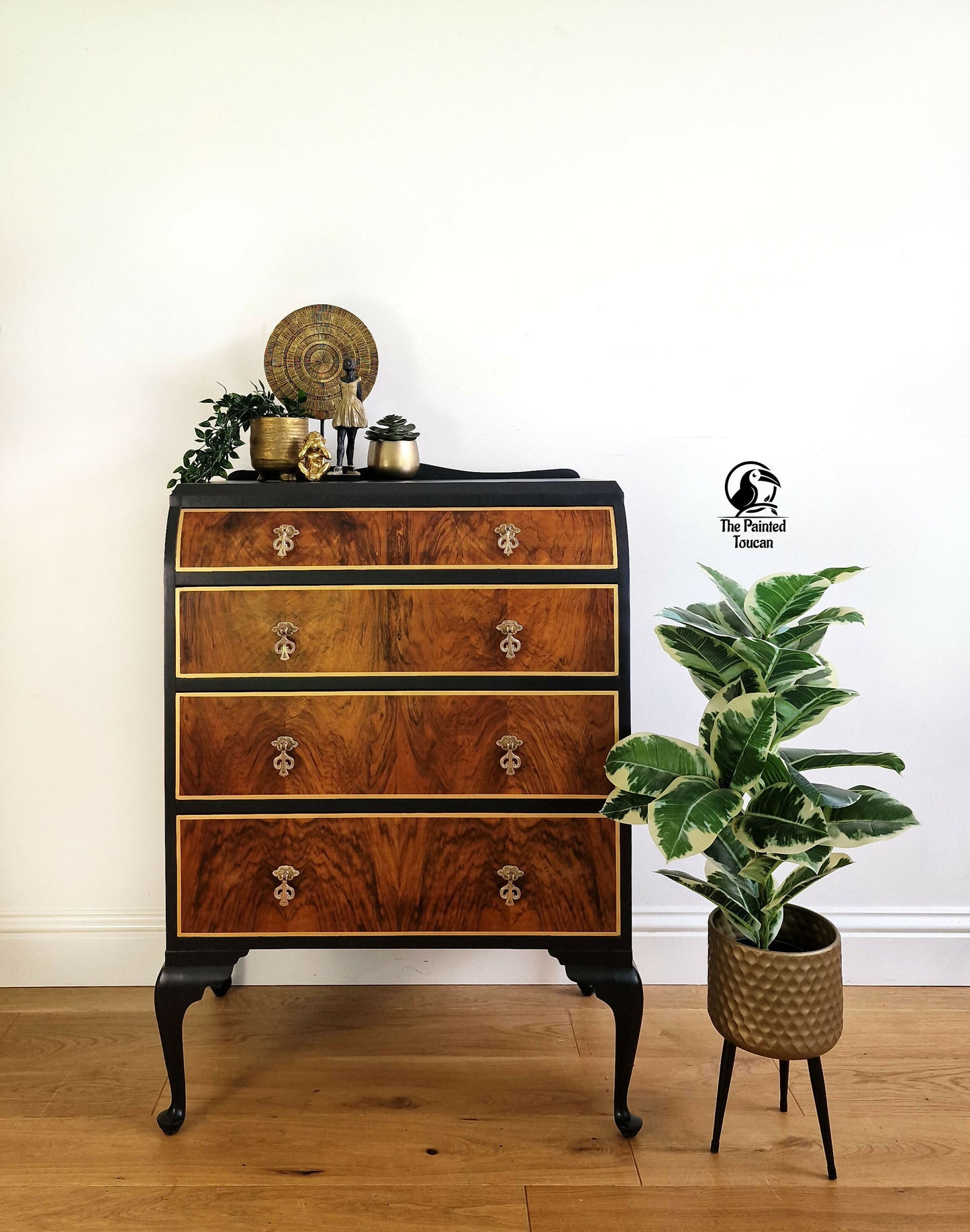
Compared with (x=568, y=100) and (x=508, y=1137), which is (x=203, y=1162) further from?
(x=568, y=100)

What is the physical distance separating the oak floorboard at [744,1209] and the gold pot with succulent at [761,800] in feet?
0.31

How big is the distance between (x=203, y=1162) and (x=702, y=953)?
1.32 metres

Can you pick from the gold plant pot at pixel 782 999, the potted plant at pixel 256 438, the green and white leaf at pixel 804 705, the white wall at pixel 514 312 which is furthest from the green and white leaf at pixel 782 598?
the potted plant at pixel 256 438

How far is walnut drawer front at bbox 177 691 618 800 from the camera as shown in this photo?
6.28 ft

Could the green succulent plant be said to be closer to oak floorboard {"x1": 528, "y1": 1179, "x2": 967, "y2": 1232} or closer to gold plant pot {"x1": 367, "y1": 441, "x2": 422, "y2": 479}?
gold plant pot {"x1": 367, "y1": 441, "x2": 422, "y2": 479}

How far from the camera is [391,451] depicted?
2057 millimetres

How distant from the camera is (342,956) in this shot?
2498mm

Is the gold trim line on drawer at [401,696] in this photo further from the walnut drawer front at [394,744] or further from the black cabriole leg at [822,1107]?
the black cabriole leg at [822,1107]

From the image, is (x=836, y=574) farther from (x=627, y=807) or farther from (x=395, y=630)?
(x=395, y=630)

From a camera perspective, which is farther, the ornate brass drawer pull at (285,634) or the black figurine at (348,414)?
the black figurine at (348,414)

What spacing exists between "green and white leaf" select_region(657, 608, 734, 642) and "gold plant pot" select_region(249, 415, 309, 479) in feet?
2.91

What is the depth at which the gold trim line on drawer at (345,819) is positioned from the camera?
6.31ft

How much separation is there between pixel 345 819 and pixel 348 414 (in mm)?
912

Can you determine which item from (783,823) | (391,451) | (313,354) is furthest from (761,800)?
(313,354)
